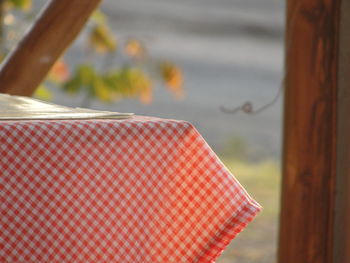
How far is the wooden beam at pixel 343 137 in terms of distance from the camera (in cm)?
136

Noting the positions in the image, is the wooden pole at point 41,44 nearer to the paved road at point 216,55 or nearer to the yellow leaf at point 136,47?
the yellow leaf at point 136,47

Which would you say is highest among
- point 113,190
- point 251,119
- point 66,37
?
point 66,37

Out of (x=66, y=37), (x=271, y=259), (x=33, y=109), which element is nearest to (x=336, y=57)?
(x=66, y=37)

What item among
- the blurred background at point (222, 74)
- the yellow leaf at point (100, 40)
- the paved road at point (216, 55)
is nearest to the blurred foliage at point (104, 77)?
the yellow leaf at point (100, 40)

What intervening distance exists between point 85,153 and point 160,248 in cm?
16

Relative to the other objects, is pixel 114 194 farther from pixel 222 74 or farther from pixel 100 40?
pixel 222 74

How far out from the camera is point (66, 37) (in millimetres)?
1488

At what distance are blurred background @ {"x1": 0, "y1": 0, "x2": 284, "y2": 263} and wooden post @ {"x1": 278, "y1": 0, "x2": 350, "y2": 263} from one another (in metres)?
3.50

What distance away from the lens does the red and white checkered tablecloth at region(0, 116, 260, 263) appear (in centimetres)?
84

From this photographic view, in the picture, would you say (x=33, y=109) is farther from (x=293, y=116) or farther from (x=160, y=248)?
(x=293, y=116)

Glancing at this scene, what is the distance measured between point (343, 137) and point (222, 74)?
797 cm

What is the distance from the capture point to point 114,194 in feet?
2.85

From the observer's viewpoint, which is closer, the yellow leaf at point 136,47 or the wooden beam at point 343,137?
the wooden beam at point 343,137

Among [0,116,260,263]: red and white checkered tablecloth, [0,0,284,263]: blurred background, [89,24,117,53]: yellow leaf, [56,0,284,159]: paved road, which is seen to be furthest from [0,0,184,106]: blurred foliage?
[56,0,284,159]: paved road
